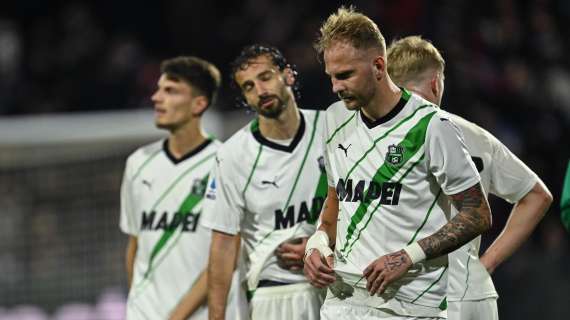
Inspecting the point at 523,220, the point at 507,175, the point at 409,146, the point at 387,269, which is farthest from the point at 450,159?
the point at 523,220

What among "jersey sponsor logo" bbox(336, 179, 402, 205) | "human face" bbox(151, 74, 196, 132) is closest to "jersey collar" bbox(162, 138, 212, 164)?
"human face" bbox(151, 74, 196, 132)

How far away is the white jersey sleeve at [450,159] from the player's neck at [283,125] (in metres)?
1.26

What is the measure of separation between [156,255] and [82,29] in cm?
807

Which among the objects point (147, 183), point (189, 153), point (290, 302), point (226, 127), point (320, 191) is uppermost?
point (320, 191)

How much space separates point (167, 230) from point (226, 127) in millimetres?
3542

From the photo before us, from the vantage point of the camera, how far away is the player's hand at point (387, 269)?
186 inches

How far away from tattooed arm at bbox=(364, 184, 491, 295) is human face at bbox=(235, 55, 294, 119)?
1318 millimetres

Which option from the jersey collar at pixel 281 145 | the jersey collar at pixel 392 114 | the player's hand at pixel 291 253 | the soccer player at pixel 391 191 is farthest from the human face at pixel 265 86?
the jersey collar at pixel 392 114

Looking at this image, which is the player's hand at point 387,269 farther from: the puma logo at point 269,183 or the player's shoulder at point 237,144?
the player's shoulder at point 237,144

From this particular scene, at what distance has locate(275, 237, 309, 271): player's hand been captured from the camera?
5.74 m

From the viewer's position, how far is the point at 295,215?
230 inches

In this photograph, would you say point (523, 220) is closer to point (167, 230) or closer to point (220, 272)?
point (220, 272)

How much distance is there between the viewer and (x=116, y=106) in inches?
493

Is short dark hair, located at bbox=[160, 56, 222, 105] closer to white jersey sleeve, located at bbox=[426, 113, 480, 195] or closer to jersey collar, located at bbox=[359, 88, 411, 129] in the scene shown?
jersey collar, located at bbox=[359, 88, 411, 129]
